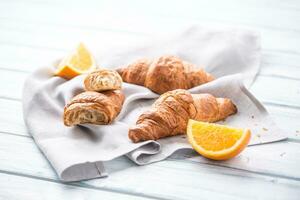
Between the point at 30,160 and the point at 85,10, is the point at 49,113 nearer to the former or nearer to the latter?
the point at 30,160

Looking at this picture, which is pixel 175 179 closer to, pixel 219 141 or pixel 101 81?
pixel 219 141

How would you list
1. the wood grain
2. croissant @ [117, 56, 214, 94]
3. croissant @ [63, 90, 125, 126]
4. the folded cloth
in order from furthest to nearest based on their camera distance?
croissant @ [117, 56, 214, 94]
croissant @ [63, 90, 125, 126]
the folded cloth
the wood grain

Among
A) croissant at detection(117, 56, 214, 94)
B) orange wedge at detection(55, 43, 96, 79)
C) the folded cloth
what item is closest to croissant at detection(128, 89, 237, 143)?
the folded cloth

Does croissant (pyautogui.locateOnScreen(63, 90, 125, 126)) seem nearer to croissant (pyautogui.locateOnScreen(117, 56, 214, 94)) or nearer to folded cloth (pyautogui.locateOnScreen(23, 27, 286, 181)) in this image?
folded cloth (pyautogui.locateOnScreen(23, 27, 286, 181))

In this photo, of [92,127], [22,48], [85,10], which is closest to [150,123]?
[92,127]

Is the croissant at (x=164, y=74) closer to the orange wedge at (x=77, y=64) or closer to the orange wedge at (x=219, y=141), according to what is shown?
the orange wedge at (x=77, y=64)

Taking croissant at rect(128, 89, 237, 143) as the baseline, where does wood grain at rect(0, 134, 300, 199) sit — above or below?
below
